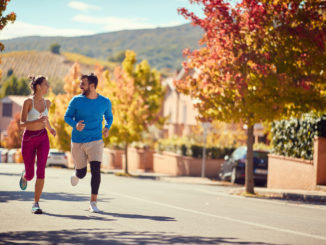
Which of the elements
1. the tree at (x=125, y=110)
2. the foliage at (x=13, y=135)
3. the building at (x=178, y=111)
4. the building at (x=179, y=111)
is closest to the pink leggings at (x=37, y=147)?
the tree at (x=125, y=110)

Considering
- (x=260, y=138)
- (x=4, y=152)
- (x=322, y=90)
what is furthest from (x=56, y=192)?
(x=4, y=152)

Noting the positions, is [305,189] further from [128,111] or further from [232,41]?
[128,111]

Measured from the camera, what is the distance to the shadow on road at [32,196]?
37.4 feet

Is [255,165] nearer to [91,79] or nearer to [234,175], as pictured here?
[234,175]

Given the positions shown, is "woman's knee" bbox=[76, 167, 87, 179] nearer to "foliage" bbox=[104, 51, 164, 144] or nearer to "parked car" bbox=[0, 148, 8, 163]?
"foliage" bbox=[104, 51, 164, 144]

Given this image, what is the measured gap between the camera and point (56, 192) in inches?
525

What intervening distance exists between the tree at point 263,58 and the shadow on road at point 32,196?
633 centimetres

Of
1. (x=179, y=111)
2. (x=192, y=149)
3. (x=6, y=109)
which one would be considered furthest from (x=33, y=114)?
(x=6, y=109)

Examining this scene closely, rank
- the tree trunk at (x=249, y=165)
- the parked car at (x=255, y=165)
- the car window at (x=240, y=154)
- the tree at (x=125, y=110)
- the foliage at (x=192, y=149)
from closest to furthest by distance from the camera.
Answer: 1. the tree trunk at (x=249, y=165)
2. the car window at (x=240, y=154)
3. the parked car at (x=255, y=165)
4. the foliage at (x=192, y=149)
5. the tree at (x=125, y=110)

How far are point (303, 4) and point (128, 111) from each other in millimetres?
21237

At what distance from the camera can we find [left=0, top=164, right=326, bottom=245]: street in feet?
24.8

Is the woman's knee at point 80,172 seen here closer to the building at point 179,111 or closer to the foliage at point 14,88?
the building at point 179,111

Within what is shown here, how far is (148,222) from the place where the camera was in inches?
356

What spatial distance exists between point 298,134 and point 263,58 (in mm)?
5501
